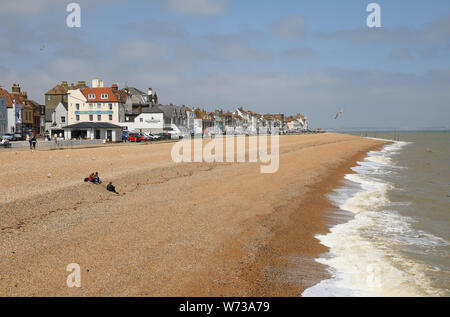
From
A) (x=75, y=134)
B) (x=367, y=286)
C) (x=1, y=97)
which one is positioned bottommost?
(x=367, y=286)

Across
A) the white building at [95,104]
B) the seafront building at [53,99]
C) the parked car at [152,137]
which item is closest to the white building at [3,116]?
the white building at [95,104]

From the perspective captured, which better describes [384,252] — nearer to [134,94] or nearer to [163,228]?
[163,228]

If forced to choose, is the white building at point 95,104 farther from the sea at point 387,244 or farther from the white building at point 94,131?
the sea at point 387,244

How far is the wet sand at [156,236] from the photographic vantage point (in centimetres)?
693

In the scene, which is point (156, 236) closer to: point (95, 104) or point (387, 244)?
point (387, 244)

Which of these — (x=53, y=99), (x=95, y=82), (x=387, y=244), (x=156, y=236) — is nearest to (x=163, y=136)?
(x=95, y=82)

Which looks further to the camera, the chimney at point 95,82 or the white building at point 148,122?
the white building at point 148,122

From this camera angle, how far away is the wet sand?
6.93m

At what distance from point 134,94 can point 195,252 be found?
88.7 meters

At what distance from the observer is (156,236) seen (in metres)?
9.53

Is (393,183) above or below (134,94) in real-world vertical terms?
below

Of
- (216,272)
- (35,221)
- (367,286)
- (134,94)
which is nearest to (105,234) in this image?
(35,221)

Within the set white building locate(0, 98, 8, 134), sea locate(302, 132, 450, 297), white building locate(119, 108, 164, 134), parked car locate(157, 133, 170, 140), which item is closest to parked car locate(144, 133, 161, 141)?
parked car locate(157, 133, 170, 140)

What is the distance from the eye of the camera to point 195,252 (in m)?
8.58
